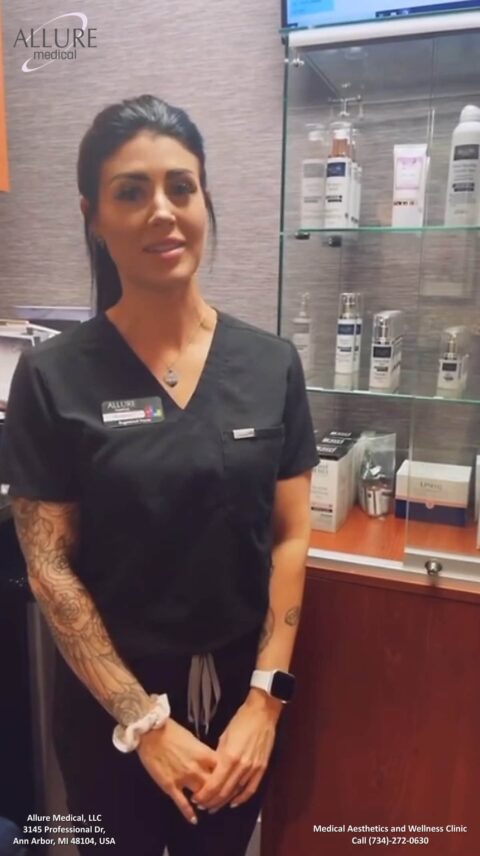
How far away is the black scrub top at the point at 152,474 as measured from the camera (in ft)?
2.94

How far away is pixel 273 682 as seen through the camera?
100cm

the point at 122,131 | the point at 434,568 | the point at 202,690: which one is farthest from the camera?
the point at 434,568

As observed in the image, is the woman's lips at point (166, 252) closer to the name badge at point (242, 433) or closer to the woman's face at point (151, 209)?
the woman's face at point (151, 209)

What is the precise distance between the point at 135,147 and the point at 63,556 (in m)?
0.56

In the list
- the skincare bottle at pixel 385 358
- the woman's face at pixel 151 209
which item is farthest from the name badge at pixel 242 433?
the skincare bottle at pixel 385 358

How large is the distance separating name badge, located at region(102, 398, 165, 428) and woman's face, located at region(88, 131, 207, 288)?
16cm

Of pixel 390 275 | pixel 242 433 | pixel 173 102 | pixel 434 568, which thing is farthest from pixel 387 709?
pixel 173 102

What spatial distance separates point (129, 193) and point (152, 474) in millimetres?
377

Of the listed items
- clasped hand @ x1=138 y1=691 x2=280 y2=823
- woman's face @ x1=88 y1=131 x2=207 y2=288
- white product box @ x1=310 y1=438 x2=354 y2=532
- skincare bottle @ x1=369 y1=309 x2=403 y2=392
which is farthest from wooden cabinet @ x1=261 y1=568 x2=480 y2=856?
woman's face @ x1=88 y1=131 x2=207 y2=288

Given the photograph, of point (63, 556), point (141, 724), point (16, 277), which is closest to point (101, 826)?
point (141, 724)

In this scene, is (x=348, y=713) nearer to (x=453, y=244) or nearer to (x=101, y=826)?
(x=101, y=826)

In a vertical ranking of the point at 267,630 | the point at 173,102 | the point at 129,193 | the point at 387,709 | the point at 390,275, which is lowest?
the point at 387,709

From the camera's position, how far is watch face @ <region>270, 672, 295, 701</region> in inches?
39.6

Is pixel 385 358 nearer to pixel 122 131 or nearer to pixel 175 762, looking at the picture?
pixel 122 131
